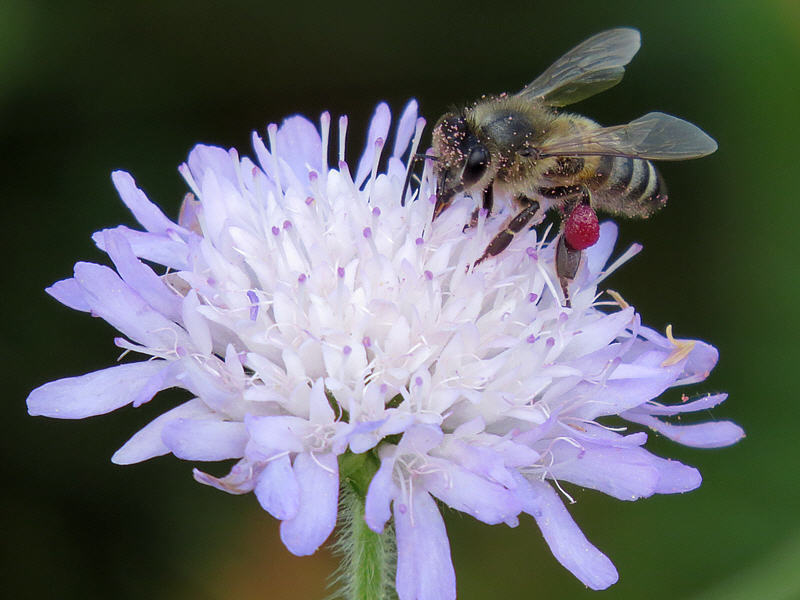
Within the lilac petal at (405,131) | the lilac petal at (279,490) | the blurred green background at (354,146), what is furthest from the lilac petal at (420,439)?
the blurred green background at (354,146)

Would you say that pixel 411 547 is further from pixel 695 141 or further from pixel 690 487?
pixel 695 141

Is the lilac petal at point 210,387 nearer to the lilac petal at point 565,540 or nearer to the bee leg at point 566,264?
the lilac petal at point 565,540

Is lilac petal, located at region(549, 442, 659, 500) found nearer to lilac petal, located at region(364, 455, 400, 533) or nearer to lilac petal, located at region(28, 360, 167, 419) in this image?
lilac petal, located at region(364, 455, 400, 533)

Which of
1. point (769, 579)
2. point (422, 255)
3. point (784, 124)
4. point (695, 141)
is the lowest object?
point (769, 579)

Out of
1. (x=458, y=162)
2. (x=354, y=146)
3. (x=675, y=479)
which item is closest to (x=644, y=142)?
(x=458, y=162)

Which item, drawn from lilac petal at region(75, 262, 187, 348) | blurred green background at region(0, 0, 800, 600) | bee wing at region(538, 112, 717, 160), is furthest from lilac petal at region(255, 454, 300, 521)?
blurred green background at region(0, 0, 800, 600)

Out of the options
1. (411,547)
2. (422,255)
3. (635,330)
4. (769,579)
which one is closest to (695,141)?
(635,330)
